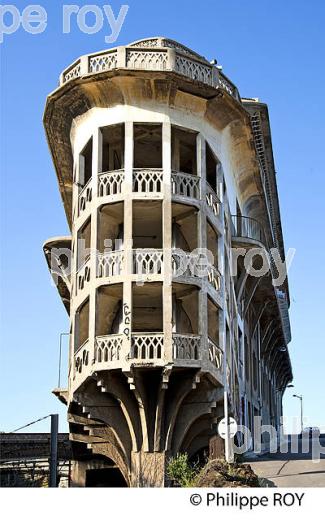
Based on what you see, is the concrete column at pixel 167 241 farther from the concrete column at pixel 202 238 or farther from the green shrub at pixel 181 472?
the green shrub at pixel 181 472

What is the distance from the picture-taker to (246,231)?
37.8 m

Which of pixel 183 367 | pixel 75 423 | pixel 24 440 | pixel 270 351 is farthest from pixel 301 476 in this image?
pixel 270 351

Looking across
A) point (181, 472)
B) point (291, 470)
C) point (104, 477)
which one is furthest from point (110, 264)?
point (104, 477)

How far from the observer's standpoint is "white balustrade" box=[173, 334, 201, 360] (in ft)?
83.4

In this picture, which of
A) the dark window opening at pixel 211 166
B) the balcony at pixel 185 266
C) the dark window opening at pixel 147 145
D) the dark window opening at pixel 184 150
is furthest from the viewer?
the dark window opening at pixel 211 166

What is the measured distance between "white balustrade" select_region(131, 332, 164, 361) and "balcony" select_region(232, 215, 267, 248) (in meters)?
8.67

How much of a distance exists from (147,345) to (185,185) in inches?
212

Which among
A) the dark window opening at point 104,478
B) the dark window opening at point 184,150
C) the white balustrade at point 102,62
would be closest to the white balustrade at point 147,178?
the dark window opening at point 184,150

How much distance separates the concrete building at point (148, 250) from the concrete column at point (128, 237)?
0.03 meters

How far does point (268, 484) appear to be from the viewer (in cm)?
2169

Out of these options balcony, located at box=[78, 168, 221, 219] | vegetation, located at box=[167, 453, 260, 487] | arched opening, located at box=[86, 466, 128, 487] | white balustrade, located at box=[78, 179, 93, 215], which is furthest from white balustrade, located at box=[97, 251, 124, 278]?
arched opening, located at box=[86, 466, 128, 487]

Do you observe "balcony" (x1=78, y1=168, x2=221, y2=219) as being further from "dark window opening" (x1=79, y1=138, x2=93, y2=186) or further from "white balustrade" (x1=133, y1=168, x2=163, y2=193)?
"dark window opening" (x1=79, y1=138, x2=93, y2=186)

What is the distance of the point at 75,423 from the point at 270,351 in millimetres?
27287

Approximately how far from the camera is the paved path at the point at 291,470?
952 inches
